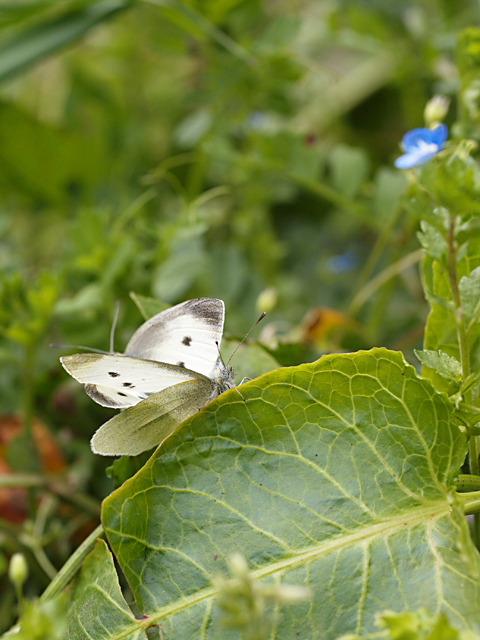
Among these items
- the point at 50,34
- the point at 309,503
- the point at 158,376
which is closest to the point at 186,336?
the point at 158,376

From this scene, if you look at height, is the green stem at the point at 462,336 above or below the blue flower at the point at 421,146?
below

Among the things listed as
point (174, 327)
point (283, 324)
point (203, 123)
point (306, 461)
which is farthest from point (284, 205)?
point (306, 461)

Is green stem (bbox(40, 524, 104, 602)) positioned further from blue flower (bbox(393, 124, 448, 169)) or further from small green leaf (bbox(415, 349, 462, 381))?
blue flower (bbox(393, 124, 448, 169))

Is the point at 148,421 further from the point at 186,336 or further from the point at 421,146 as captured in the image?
the point at 421,146

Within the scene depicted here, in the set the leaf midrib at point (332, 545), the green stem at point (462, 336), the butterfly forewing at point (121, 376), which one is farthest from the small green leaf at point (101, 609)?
the green stem at point (462, 336)

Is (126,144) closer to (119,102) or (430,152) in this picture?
(119,102)

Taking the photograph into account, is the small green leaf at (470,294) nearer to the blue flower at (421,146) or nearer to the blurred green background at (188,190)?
the blue flower at (421,146)

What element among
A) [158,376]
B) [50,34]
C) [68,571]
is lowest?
[68,571]
